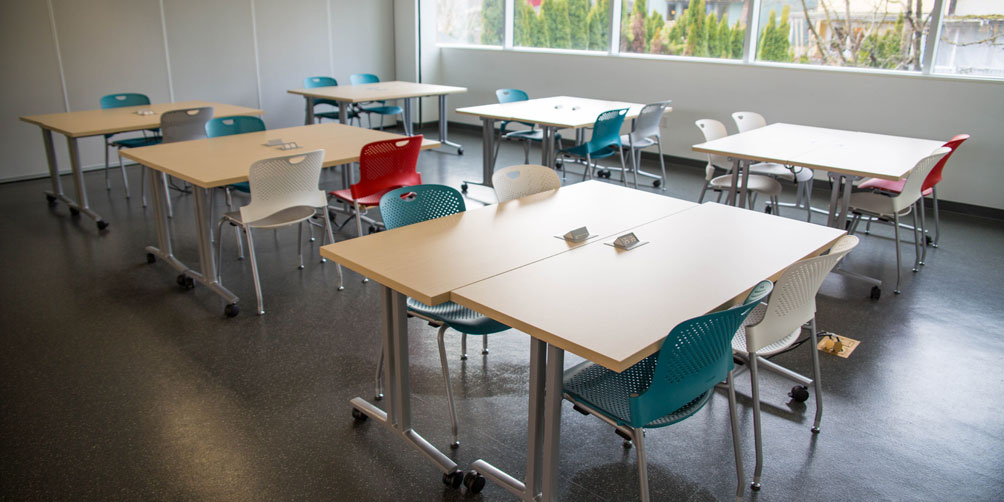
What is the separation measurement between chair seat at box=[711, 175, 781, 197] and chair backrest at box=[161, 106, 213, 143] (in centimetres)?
371

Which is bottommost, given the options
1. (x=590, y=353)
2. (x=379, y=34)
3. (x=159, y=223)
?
(x=159, y=223)

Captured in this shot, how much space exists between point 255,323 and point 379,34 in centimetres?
618

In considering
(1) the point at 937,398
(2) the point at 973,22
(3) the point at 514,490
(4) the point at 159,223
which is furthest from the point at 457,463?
(2) the point at 973,22

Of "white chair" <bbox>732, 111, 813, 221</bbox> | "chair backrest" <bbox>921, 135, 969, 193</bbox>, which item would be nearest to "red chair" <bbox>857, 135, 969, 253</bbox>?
"chair backrest" <bbox>921, 135, 969, 193</bbox>

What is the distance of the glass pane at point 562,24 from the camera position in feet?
25.5

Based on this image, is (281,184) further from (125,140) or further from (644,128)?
(644,128)

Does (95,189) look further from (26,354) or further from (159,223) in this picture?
(26,354)

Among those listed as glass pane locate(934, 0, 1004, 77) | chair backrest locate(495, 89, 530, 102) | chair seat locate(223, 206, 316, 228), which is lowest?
chair seat locate(223, 206, 316, 228)

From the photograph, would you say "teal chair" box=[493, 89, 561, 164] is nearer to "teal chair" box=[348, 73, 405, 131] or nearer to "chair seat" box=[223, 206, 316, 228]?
"teal chair" box=[348, 73, 405, 131]

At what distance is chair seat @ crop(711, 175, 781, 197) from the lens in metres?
4.48

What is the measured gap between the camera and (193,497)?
2.23 metres

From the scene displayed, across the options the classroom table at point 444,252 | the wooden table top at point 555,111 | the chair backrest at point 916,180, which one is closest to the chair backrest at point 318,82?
the wooden table top at point 555,111

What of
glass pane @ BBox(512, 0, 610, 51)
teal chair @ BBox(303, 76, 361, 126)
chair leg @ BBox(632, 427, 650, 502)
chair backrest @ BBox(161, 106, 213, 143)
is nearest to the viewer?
chair leg @ BBox(632, 427, 650, 502)

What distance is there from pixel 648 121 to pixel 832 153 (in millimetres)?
1860
